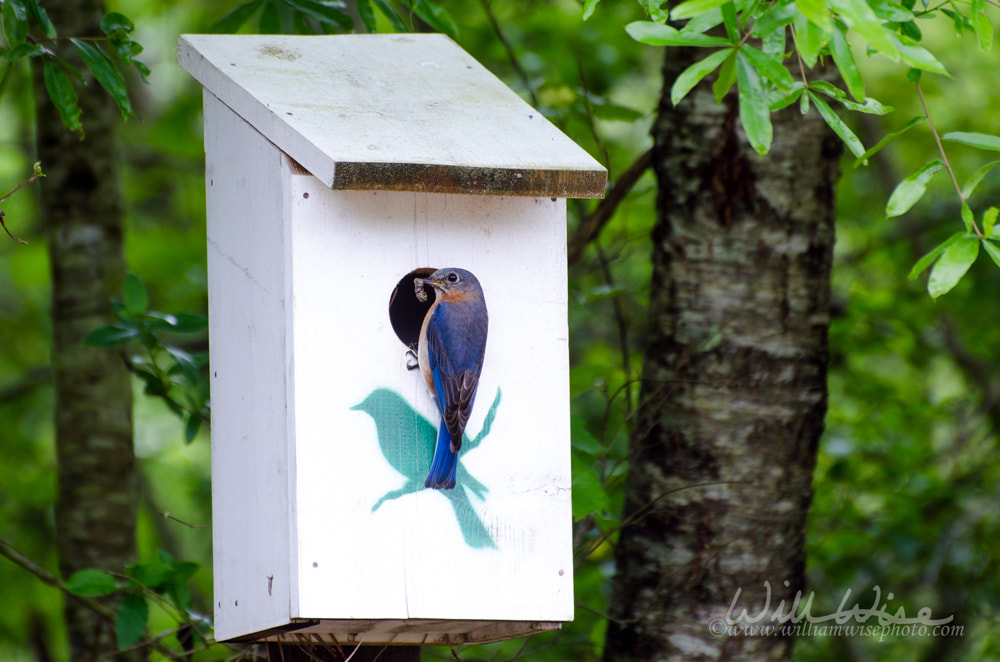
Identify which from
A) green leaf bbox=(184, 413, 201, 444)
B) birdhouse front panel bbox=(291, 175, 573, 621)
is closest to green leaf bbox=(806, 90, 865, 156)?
birdhouse front panel bbox=(291, 175, 573, 621)

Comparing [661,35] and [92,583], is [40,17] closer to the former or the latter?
[92,583]

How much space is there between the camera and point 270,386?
5.79ft

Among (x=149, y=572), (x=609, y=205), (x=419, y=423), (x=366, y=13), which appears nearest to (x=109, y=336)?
(x=149, y=572)

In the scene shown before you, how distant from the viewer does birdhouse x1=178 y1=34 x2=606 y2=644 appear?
1675 mm

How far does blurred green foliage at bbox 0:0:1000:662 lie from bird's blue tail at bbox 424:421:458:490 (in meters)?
0.57

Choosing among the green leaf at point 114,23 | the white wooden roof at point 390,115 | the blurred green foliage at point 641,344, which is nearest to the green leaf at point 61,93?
the green leaf at point 114,23

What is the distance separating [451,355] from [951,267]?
29.4 inches

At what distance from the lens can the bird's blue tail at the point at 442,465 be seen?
5.64 feet

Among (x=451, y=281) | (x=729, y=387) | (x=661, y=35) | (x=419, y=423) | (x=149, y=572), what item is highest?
(x=661, y=35)

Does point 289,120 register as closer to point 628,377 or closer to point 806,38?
point 806,38

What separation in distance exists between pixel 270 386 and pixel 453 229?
0.39 meters

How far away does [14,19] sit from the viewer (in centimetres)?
199

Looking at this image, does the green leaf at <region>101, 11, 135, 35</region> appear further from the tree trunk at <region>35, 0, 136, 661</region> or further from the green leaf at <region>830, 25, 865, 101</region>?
the green leaf at <region>830, 25, 865, 101</region>

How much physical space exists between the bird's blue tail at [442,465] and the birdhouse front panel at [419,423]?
1 cm
